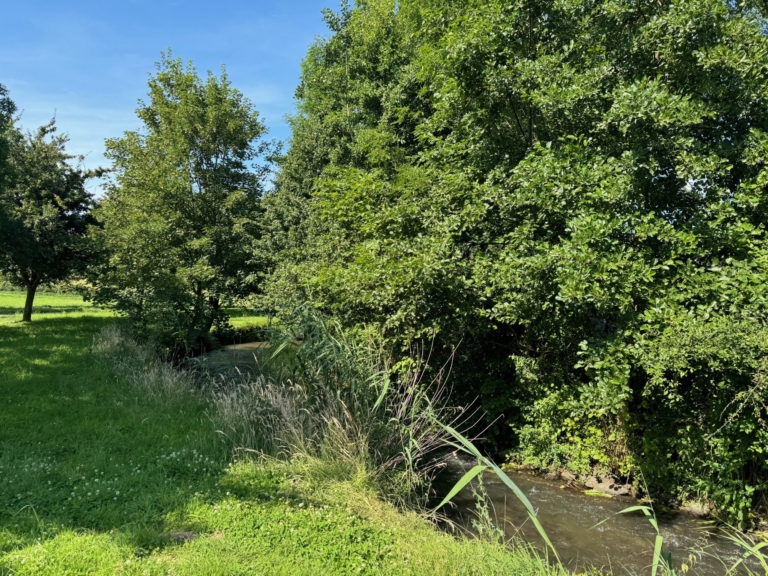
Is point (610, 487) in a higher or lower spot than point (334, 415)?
lower

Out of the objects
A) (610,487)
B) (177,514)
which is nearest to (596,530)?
(610,487)

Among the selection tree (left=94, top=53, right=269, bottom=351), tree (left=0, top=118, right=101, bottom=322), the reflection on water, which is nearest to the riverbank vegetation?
the reflection on water

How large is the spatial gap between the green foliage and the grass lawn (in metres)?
2.89

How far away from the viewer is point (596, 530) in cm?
549

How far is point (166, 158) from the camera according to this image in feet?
46.5

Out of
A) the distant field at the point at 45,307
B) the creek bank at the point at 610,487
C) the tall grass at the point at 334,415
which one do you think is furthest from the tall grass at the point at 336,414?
the distant field at the point at 45,307

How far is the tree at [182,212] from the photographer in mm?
12406

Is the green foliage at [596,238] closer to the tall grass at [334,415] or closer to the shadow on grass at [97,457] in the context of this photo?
the tall grass at [334,415]

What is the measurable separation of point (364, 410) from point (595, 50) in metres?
5.97

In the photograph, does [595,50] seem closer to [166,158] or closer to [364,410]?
[364,410]

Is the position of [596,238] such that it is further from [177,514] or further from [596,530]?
[177,514]

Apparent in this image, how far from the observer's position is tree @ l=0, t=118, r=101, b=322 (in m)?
14.9

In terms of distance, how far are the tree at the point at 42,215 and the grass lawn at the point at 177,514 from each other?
10775 mm

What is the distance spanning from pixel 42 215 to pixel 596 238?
59.5 feet
